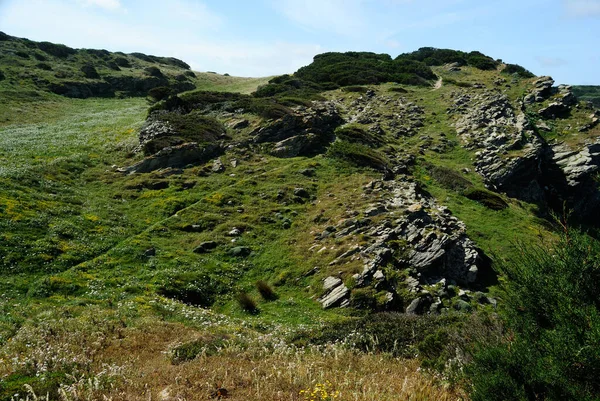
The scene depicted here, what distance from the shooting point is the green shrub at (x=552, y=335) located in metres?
5.25

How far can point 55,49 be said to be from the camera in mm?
100812

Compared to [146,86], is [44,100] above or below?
below

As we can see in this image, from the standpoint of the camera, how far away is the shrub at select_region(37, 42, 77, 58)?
3932 inches

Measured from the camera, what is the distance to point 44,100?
6600 centimetres

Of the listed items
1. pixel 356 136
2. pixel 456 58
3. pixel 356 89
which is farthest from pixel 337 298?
pixel 456 58

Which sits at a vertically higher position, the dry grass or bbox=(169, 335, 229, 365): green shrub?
the dry grass

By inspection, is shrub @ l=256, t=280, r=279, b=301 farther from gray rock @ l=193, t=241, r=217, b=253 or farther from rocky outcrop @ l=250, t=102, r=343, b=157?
rocky outcrop @ l=250, t=102, r=343, b=157

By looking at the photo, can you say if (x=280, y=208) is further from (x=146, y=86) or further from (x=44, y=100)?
(x=146, y=86)

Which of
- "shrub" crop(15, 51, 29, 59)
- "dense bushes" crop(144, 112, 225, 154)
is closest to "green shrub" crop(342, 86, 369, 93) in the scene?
"dense bushes" crop(144, 112, 225, 154)

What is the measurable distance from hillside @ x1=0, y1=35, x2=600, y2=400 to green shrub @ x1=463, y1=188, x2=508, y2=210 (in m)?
0.22

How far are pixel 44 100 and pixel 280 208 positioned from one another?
5845cm

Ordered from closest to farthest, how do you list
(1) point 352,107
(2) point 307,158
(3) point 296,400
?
(3) point 296,400 → (2) point 307,158 → (1) point 352,107

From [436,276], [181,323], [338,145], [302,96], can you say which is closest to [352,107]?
[302,96]

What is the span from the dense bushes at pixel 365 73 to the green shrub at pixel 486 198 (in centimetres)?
4137
